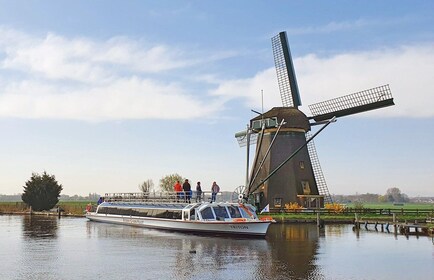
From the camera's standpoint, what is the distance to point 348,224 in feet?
159

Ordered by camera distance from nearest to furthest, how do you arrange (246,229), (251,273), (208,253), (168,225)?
(251,273), (208,253), (246,229), (168,225)

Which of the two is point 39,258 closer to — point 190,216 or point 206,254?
point 206,254

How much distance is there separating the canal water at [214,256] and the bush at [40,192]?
37.5 metres

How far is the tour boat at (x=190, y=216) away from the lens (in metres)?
34.8

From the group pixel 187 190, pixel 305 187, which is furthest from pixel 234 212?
pixel 305 187

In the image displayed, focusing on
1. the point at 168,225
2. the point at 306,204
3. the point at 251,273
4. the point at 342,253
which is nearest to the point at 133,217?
the point at 168,225

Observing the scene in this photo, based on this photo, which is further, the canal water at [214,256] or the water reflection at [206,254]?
the water reflection at [206,254]

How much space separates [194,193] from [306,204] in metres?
18.6

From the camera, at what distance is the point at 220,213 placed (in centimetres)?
3703

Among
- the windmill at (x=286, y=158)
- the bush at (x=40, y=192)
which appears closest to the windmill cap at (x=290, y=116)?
the windmill at (x=286, y=158)

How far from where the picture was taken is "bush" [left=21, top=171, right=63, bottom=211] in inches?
2874

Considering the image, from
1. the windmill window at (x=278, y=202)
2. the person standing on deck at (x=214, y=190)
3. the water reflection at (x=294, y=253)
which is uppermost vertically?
the person standing on deck at (x=214, y=190)

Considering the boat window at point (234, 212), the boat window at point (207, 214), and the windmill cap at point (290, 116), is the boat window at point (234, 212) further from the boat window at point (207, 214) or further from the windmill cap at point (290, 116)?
the windmill cap at point (290, 116)

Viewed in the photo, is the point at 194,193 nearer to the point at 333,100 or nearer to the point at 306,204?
the point at 306,204
